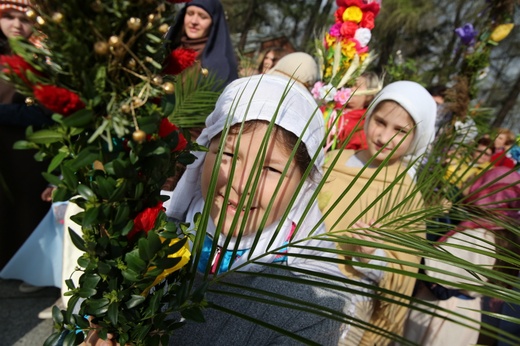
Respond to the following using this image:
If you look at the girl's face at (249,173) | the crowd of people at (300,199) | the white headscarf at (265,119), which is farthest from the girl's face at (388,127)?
the girl's face at (249,173)

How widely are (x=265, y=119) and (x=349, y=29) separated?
4.82ft

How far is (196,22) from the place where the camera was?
251 cm

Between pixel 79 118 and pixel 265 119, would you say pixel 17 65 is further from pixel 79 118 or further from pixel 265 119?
pixel 265 119

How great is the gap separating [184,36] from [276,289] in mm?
2195

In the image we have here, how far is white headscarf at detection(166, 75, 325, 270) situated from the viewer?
844 millimetres

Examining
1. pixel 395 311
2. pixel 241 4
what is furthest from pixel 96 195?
pixel 241 4

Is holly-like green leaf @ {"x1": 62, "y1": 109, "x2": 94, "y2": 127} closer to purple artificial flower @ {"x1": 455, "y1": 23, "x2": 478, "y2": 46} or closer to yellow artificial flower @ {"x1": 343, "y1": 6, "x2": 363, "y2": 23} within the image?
yellow artificial flower @ {"x1": 343, "y1": 6, "x2": 363, "y2": 23}

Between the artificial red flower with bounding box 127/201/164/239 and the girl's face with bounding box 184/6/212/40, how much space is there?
7.32 ft

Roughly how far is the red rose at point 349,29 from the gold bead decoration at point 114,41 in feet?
6.08

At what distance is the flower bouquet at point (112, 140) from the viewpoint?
432mm

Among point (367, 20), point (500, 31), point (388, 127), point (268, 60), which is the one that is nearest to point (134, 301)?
point (388, 127)

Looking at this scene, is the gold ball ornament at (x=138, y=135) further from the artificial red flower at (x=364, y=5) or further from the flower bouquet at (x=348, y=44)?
the artificial red flower at (x=364, y=5)

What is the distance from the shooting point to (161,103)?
19.3 inches

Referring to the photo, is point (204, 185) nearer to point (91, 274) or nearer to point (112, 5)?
point (91, 274)
